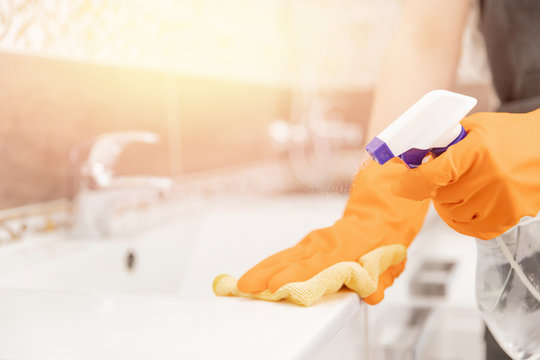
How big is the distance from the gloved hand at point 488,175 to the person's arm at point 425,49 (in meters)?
0.31

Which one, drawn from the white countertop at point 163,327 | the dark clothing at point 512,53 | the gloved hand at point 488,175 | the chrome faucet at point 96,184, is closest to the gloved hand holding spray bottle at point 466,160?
the gloved hand at point 488,175

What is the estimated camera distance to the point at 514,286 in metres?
0.51

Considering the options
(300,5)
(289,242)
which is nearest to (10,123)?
(289,242)

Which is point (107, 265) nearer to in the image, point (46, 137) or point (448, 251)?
point (46, 137)

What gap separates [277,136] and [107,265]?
→ 1.01m

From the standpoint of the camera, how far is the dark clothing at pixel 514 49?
26.8 inches

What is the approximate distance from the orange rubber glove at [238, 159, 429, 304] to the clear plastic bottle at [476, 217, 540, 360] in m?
0.08

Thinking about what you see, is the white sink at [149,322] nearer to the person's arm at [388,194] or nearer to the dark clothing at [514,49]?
the person's arm at [388,194]

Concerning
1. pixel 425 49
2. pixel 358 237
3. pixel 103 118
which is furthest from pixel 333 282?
pixel 103 118

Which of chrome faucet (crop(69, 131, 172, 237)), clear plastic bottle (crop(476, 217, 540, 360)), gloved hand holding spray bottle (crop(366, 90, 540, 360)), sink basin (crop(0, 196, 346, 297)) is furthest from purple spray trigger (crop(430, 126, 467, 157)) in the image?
chrome faucet (crop(69, 131, 172, 237))

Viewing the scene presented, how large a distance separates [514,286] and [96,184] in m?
0.62

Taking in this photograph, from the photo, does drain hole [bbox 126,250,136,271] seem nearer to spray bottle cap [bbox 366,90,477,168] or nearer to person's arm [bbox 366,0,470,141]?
person's arm [bbox 366,0,470,141]

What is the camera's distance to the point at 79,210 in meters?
0.89

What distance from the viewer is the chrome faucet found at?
88 centimetres
